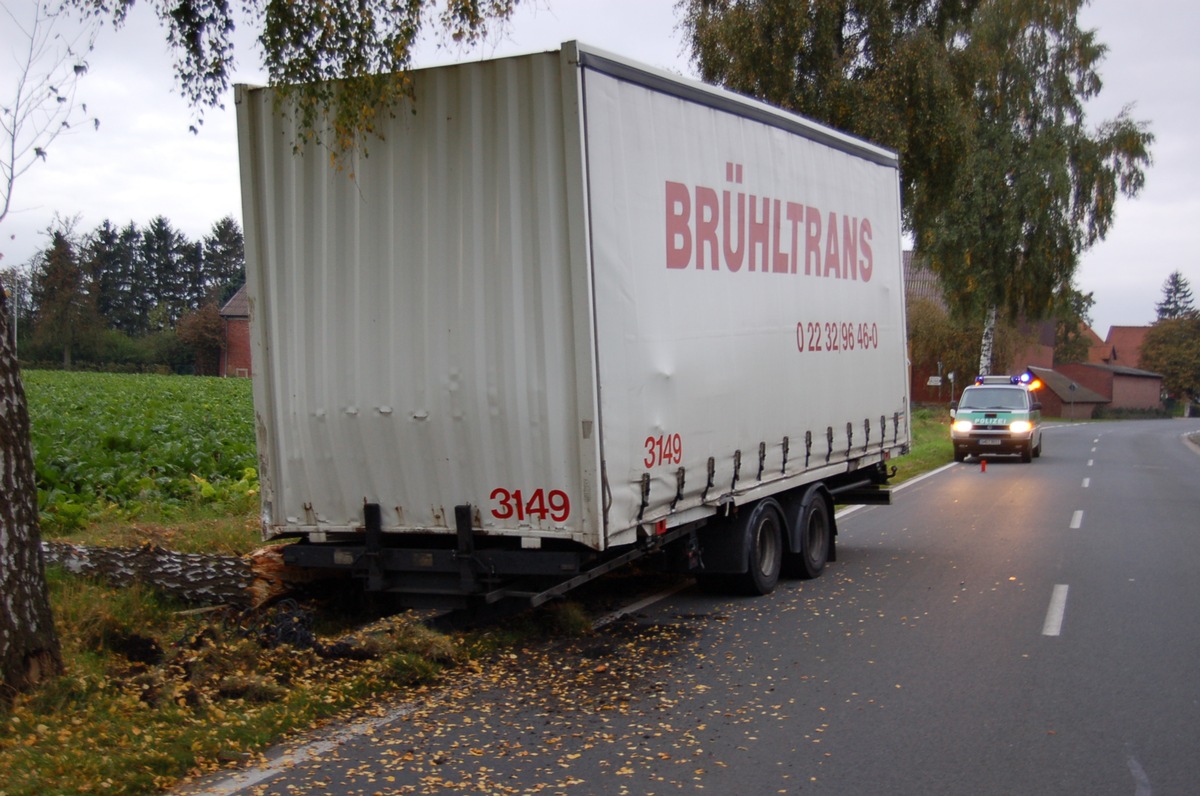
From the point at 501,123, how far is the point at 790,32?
15.2 meters

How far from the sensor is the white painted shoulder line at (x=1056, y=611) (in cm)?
861

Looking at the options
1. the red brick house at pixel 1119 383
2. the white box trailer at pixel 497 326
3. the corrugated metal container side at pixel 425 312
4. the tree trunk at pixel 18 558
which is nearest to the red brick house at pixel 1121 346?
the red brick house at pixel 1119 383

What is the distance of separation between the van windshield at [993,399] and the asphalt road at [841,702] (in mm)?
18343

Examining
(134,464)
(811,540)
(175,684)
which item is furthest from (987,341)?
(175,684)

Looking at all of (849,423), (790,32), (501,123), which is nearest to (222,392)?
(790,32)

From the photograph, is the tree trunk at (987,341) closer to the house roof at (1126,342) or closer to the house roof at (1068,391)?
the house roof at (1068,391)

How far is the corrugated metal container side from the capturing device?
7.13 m

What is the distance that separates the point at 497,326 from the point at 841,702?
313cm

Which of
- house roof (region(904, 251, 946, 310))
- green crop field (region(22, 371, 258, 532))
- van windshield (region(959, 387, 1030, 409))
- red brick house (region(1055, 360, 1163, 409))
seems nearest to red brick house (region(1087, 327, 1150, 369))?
red brick house (region(1055, 360, 1163, 409))

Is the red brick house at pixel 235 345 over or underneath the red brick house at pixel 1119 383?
over

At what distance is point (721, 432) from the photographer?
8.73m

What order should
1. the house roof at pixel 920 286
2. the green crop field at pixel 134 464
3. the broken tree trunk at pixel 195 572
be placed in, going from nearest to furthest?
the broken tree trunk at pixel 195 572, the green crop field at pixel 134 464, the house roof at pixel 920 286

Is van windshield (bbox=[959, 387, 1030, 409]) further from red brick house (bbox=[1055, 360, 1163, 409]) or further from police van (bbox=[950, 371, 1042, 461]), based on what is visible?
red brick house (bbox=[1055, 360, 1163, 409])

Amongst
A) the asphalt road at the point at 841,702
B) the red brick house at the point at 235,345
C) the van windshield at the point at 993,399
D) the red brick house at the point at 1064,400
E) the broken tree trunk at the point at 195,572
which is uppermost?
the red brick house at the point at 235,345
